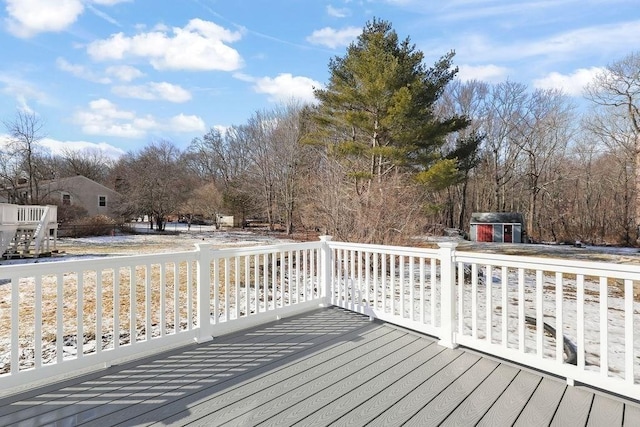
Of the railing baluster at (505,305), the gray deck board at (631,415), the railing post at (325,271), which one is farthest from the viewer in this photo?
the railing post at (325,271)

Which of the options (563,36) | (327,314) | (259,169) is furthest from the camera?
(259,169)

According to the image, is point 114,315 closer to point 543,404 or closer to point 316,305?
point 316,305

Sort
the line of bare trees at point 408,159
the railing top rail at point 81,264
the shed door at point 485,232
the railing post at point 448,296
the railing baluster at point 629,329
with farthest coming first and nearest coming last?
1. the shed door at point 485,232
2. the line of bare trees at point 408,159
3. the railing post at point 448,296
4. the railing top rail at point 81,264
5. the railing baluster at point 629,329

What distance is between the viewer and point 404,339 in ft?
10.2

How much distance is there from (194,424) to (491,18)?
9.45m

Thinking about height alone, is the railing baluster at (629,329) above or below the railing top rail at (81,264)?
below

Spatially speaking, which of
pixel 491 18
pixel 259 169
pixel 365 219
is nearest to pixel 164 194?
pixel 259 169

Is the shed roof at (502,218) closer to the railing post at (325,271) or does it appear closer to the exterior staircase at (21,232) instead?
the railing post at (325,271)

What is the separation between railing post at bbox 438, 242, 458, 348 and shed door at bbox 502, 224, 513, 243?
54.8ft

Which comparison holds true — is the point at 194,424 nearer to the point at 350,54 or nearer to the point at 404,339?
the point at 404,339

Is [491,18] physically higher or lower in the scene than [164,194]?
higher

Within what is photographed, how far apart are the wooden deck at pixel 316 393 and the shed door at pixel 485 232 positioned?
1692 centimetres

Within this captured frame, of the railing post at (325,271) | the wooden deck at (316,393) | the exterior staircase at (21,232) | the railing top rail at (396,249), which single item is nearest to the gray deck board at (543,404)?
the wooden deck at (316,393)

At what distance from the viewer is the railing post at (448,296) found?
115 inches
